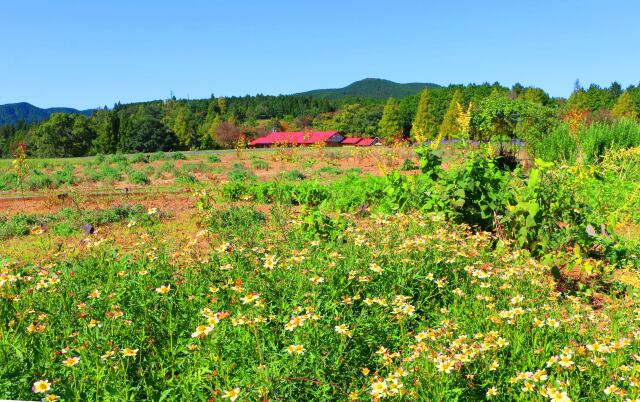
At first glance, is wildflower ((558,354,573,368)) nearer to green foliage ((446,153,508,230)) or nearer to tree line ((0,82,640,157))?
green foliage ((446,153,508,230))

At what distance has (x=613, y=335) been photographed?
2967 millimetres

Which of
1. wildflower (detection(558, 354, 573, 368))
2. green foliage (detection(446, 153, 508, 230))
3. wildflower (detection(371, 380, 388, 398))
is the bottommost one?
wildflower (detection(371, 380, 388, 398))

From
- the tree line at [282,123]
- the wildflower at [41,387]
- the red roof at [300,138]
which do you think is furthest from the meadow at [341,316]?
the tree line at [282,123]

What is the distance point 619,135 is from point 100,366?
1627 centimetres

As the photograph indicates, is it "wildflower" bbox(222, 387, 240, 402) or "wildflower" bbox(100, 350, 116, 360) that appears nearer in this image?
"wildflower" bbox(222, 387, 240, 402)

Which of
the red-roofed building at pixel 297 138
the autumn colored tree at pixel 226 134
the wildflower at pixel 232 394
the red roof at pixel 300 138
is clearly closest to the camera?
the wildflower at pixel 232 394

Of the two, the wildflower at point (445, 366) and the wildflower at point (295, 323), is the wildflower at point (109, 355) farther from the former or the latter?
the wildflower at point (445, 366)

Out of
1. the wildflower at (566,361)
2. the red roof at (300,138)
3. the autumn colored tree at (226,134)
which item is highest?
the autumn colored tree at (226,134)

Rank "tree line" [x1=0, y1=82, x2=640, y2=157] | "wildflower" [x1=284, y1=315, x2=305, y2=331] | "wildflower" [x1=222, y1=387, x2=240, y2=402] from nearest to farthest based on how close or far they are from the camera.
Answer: "wildflower" [x1=222, y1=387, x2=240, y2=402] → "wildflower" [x1=284, y1=315, x2=305, y2=331] → "tree line" [x1=0, y1=82, x2=640, y2=157]

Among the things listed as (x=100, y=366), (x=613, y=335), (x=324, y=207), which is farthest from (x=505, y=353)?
(x=324, y=207)

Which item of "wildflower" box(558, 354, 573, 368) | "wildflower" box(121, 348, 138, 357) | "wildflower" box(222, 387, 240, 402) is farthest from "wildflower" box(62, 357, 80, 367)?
"wildflower" box(558, 354, 573, 368)

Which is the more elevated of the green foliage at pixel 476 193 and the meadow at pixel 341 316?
the green foliage at pixel 476 193

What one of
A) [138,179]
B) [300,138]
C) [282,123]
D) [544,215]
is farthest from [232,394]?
[282,123]

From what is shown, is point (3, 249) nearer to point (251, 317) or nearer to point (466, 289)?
point (251, 317)
